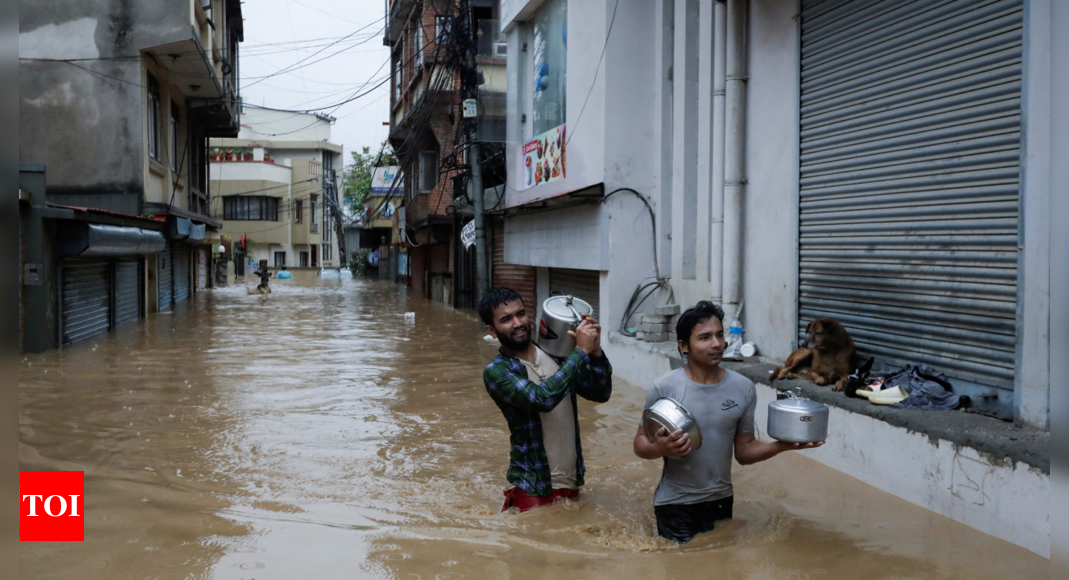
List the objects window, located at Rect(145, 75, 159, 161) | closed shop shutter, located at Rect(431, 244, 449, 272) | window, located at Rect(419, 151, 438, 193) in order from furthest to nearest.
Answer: closed shop shutter, located at Rect(431, 244, 449, 272)
window, located at Rect(419, 151, 438, 193)
window, located at Rect(145, 75, 159, 161)

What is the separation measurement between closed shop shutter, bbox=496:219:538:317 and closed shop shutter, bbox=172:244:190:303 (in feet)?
39.4

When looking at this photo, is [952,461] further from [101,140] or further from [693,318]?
[101,140]

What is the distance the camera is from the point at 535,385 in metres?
3.96

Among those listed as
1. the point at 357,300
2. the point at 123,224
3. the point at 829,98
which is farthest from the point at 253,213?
the point at 829,98

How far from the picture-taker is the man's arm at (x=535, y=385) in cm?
386

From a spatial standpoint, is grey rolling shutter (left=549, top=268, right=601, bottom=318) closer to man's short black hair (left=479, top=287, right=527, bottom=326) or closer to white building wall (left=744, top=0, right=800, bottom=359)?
white building wall (left=744, top=0, right=800, bottom=359)

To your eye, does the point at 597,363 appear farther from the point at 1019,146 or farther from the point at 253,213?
the point at 253,213

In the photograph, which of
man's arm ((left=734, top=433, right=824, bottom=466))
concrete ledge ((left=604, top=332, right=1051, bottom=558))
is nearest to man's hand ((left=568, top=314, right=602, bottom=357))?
man's arm ((left=734, top=433, right=824, bottom=466))

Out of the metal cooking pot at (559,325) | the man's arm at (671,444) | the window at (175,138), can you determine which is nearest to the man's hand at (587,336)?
the metal cooking pot at (559,325)

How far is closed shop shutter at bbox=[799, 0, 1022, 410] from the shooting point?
5.43m

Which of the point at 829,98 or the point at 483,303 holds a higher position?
the point at 829,98

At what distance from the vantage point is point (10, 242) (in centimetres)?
228

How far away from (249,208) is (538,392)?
5685 cm

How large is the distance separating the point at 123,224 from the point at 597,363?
556 inches
